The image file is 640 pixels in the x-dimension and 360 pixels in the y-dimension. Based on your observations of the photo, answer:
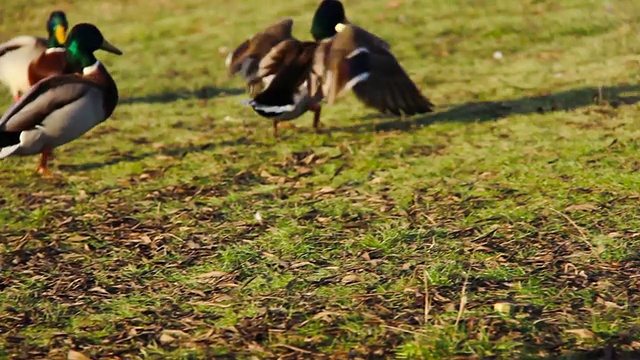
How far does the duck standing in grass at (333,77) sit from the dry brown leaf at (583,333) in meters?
3.50

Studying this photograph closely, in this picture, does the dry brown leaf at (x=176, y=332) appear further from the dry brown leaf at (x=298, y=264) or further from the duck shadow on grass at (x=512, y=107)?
the duck shadow on grass at (x=512, y=107)

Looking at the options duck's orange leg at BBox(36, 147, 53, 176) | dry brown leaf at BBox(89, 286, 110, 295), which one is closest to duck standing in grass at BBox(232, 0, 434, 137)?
duck's orange leg at BBox(36, 147, 53, 176)

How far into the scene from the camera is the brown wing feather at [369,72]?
22.8 ft

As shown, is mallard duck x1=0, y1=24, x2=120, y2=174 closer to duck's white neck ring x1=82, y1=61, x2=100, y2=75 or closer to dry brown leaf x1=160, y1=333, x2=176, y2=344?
duck's white neck ring x1=82, y1=61, x2=100, y2=75

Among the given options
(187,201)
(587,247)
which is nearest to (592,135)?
(587,247)

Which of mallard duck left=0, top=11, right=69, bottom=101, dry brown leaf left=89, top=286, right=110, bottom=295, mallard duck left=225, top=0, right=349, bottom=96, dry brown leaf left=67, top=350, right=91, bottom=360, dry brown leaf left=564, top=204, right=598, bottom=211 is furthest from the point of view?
mallard duck left=0, top=11, right=69, bottom=101

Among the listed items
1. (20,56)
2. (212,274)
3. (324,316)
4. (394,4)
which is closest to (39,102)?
(20,56)

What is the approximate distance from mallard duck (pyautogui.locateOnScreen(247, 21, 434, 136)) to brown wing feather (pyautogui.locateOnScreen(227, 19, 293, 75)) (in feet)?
1.05

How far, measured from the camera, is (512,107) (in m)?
8.33

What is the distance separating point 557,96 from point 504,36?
10.6 ft

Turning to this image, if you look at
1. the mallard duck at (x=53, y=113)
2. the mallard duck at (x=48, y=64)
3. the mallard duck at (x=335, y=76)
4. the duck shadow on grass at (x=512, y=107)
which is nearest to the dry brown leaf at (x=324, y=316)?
the mallard duck at (x=335, y=76)

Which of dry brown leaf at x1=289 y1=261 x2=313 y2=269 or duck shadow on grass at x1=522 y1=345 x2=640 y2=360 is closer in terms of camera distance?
duck shadow on grass at x1=522 y1=345 x2=640 y2=360

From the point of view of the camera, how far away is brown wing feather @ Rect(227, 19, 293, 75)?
7922 mm

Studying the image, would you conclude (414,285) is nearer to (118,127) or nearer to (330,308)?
(330,308)
